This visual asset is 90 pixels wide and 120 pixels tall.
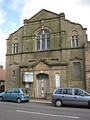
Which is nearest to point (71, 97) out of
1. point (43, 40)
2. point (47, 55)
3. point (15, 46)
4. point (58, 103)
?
point (58, 103)

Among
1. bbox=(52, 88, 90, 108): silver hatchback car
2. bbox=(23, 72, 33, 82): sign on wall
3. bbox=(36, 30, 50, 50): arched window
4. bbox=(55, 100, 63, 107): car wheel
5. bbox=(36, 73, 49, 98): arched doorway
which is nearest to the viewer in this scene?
bbox=(52, 88, 90, 108): silver hatchback car

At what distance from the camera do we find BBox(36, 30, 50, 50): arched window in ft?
83.0

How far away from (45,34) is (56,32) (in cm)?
182

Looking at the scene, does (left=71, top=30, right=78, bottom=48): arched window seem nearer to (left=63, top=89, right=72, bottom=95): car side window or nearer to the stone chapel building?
the stone chapel building

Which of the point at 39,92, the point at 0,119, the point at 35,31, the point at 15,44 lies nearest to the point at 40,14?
the point at 35,31

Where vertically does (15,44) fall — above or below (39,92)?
above

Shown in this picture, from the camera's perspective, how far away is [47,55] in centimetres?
2448

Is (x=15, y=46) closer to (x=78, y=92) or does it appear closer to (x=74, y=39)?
(x=74, y=39)

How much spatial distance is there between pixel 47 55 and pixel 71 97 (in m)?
10.2

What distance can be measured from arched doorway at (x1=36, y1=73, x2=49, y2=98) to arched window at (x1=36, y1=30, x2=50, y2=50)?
412 centimetres

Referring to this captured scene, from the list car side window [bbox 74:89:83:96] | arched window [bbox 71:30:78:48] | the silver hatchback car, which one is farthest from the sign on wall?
car side window [bbox 74:89:83:96]

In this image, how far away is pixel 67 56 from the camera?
23375 millimetres

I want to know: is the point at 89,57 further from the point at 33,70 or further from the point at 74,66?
the point at 33,70

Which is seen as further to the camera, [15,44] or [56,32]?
[15,44]
